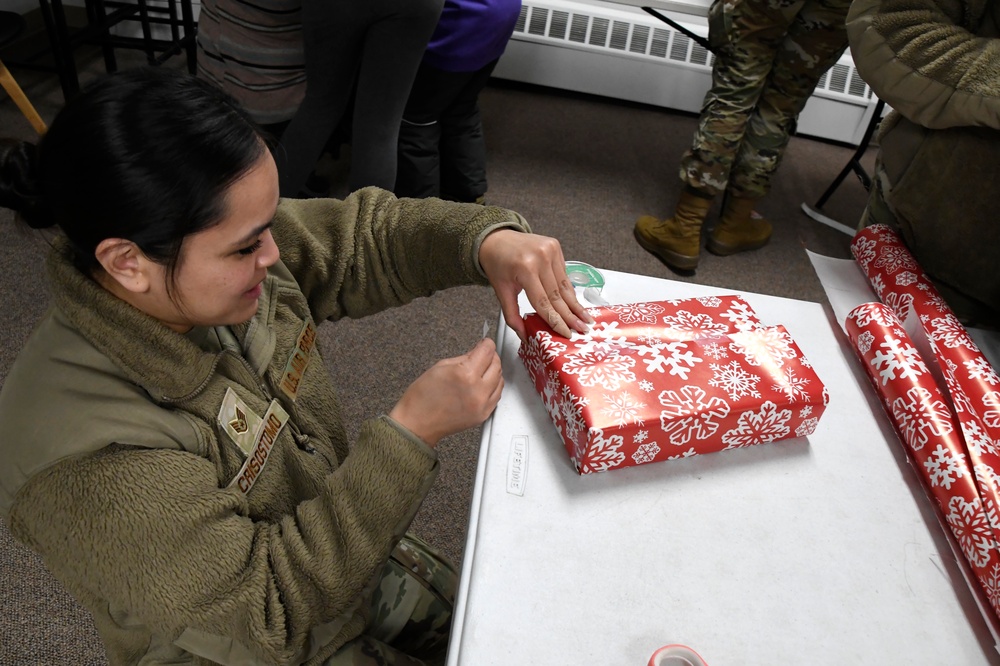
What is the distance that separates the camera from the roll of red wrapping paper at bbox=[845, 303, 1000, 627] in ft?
2.39

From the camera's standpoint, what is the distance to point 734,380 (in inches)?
32.2

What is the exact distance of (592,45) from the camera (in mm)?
2959

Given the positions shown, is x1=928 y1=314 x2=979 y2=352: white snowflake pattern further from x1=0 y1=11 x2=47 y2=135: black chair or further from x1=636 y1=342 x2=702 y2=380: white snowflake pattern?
x1=0 y1=11 x2=47 y2=135: black chair

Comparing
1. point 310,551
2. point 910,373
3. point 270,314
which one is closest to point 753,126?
point 910,373

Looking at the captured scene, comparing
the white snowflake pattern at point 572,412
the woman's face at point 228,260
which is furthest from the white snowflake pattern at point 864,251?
the woman's face at point 228,260

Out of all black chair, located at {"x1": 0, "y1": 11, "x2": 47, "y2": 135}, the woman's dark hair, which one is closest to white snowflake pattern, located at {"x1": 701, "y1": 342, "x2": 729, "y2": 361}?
the woman's dark hair

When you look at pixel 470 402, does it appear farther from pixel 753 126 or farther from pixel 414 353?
pixel 753 126

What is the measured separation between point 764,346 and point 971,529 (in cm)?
28

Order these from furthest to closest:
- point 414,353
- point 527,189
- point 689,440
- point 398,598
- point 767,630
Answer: point 527,189, point 414,353, point 398,598, point 689,440, point 767,630

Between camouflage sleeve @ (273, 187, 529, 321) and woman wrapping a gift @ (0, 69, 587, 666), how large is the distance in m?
0.13

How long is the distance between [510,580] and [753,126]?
1.81 metres

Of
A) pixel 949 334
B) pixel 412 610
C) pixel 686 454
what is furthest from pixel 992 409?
pixel 412 610

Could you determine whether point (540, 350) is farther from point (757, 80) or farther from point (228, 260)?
point (757, 80)

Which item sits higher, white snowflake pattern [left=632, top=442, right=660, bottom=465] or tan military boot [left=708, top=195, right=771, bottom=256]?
white snowflake pattern [left=632, top=442, right=660, bottom=465]
